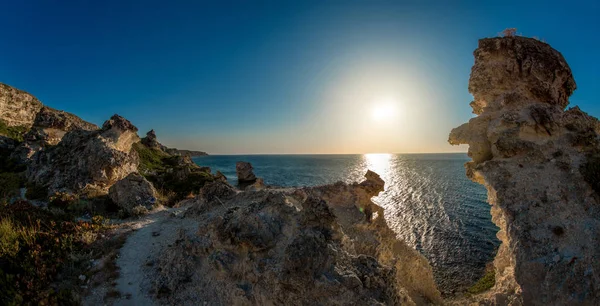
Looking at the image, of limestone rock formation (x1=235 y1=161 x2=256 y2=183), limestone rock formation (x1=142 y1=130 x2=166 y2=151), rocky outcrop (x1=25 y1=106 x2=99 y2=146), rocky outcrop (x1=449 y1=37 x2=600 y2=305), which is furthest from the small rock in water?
limestone rock formation (x1=142 y1=130 x2=166 y2=151)

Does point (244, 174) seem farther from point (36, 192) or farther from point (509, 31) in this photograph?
point (509, 31)

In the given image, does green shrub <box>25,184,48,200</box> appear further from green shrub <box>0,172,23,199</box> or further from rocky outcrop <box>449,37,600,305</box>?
rocky outcrop <box>449,37,600,305</box>

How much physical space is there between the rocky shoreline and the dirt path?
2.2 inches

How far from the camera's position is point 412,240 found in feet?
85.0

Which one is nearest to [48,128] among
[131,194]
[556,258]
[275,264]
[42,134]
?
[42,134]

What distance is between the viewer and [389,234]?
13.6 m

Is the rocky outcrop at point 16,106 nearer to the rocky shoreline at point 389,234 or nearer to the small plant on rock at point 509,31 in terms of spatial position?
the rocky shoreline at point 389,234

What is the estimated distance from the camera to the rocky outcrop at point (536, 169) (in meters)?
Result: 8.20

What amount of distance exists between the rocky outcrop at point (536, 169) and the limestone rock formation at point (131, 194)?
1925 centimetres

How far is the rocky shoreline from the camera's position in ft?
23.6

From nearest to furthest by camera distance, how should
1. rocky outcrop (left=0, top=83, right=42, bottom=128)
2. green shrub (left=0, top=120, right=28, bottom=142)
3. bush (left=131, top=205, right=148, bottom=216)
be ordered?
1. bush (left=131, top=205, right=148, bottom=216)
2. green shrub (left=0, top=120, right=28, bottom=142)
3. rocky outcrop (left=0, top=83, right=42, bottom=128)

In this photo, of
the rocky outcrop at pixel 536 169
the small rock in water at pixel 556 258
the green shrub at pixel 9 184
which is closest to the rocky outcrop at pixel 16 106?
the green shrub at pixel 9 184

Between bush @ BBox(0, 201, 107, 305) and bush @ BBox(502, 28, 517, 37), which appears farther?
bush @ BBox(502, 28, 517, 37)

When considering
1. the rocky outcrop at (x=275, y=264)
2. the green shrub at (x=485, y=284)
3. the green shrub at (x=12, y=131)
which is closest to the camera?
the rocky outcrop at (x=275, y=264)
